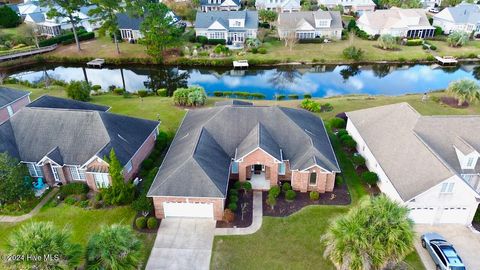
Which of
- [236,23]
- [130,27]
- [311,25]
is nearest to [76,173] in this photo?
[130,27]

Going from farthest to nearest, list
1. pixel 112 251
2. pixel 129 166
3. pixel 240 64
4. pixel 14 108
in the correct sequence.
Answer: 1. pixel 240 64
2. pixel 14 108
3. pixel 129 166
4. pixel 112 251

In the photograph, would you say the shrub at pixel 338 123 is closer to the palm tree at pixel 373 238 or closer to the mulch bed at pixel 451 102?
the mulch bed at pixel 451 102

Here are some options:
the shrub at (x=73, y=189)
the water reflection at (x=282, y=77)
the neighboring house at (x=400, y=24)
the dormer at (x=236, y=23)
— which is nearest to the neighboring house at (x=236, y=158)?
the shrub at (x=73, y=189)

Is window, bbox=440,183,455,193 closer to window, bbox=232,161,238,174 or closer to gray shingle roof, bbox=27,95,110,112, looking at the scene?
window, bbox=232,161,238,174

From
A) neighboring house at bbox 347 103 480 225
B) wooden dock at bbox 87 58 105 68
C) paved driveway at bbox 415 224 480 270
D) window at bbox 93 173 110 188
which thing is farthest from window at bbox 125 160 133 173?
wooden dock at bbox 87 58 105 68

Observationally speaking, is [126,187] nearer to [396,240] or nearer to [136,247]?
[136,247]

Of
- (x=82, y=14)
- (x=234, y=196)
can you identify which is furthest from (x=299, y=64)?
(x=82, y=14)

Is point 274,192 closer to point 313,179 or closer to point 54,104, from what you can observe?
point 313,179
